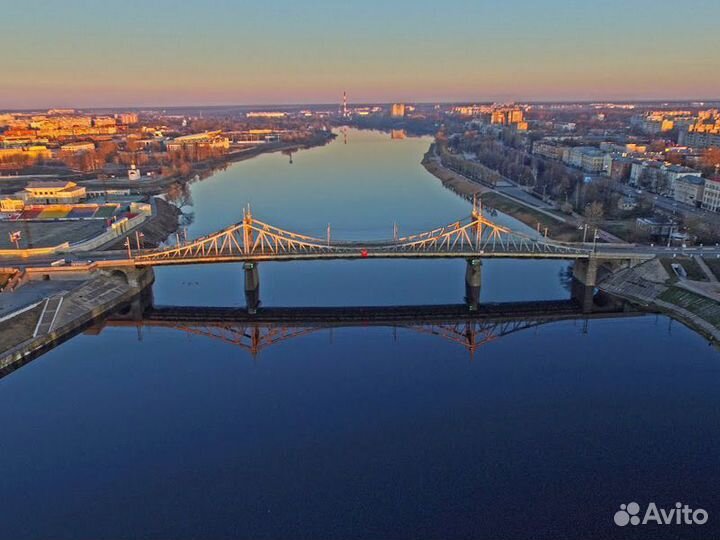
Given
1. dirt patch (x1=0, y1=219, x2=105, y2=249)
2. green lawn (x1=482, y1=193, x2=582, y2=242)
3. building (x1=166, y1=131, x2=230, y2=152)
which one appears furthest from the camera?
building (x1=166, y1=131, x2=230, y2=152)

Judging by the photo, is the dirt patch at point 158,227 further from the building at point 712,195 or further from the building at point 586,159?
the building at point 586,159

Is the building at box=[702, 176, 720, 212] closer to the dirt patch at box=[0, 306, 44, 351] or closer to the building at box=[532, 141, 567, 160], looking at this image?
the building at box=[532, 141, 567, 160]

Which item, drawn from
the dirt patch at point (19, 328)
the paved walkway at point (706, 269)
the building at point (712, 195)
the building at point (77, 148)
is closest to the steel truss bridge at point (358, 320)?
the dirt patch at point (19, 328)

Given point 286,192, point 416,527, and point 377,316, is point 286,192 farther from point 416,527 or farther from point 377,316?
point 416,527

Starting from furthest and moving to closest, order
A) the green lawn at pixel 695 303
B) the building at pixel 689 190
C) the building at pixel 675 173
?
the building at pixel 675 173
the building at pixel 689 190
the green lawn at pixel 695 303

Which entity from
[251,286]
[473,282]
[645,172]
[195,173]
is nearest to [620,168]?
[645,172]

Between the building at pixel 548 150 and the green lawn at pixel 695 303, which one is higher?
the building at pixel 548 150

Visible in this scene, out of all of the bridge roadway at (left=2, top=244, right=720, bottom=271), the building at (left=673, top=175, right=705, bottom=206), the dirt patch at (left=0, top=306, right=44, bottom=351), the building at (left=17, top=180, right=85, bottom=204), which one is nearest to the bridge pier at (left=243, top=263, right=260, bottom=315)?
the bridge roadway at (left=2, top=244, right=720, bottom=271)
